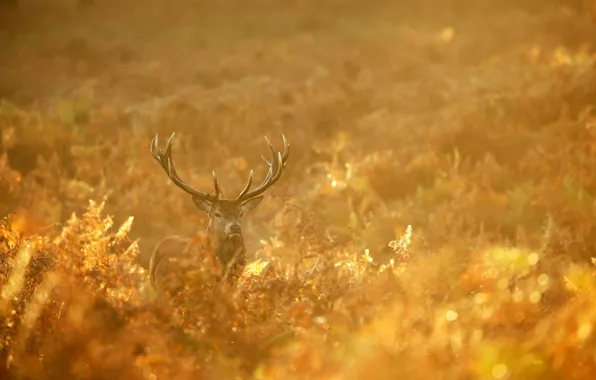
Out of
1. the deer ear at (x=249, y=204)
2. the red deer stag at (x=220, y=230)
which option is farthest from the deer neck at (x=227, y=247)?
the deer ear at (x=249, y=204)

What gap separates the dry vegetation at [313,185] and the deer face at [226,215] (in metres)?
0.63

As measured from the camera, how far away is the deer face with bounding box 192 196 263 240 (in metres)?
7.38

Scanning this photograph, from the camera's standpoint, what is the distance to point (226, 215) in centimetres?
759

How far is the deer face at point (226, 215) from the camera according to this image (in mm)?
7379

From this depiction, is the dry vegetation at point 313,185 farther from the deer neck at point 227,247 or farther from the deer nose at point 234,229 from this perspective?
the deer nose at point 234,229

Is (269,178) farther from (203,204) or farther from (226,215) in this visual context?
(203,204)

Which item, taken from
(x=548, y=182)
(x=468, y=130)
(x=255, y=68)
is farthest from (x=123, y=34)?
(x=548, y=182)

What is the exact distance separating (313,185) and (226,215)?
182 inches

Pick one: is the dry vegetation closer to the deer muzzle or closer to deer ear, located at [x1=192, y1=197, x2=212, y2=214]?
the deer muzzle

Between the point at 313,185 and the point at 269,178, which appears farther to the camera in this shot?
the point at 313,185

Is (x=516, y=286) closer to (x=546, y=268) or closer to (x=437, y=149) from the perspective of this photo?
(x=546, y=268)

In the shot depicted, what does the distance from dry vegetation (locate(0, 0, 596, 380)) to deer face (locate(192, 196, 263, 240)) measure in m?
0.63

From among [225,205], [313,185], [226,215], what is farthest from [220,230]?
[313,185]

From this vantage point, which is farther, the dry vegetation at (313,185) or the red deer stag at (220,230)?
the red deer stag at (220,230)
